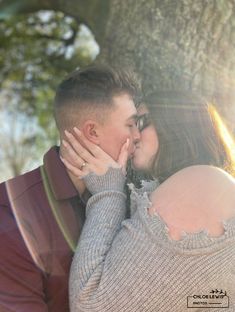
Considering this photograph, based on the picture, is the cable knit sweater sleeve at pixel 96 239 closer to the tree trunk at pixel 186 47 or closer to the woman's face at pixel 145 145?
the woman's face at pixel 145 145

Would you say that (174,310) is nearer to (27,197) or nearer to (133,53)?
(27,197)

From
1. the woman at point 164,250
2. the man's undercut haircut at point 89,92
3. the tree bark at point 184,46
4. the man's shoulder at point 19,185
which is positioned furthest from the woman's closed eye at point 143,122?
the tree bark at point 184,46

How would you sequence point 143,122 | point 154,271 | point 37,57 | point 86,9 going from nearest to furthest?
point 154,271 < point 143,122 < point 86,9 < point 37,57

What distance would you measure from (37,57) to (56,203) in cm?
881

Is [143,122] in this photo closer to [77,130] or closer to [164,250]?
[77,130]

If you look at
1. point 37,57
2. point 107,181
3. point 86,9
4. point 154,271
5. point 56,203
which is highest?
point 86,9

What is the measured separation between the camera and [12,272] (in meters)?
3.20

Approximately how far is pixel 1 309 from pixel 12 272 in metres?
0.18

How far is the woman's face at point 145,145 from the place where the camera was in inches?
139

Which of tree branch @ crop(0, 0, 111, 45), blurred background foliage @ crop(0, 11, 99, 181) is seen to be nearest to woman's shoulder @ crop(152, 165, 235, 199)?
tree branch @ crop(0, 0, 111, 45)

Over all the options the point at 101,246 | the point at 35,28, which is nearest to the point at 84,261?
the point at 101,246

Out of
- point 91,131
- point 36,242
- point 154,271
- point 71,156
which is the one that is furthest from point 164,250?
point 91,131

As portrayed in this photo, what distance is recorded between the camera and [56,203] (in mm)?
3377

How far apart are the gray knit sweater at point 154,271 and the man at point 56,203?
23 centimetres
